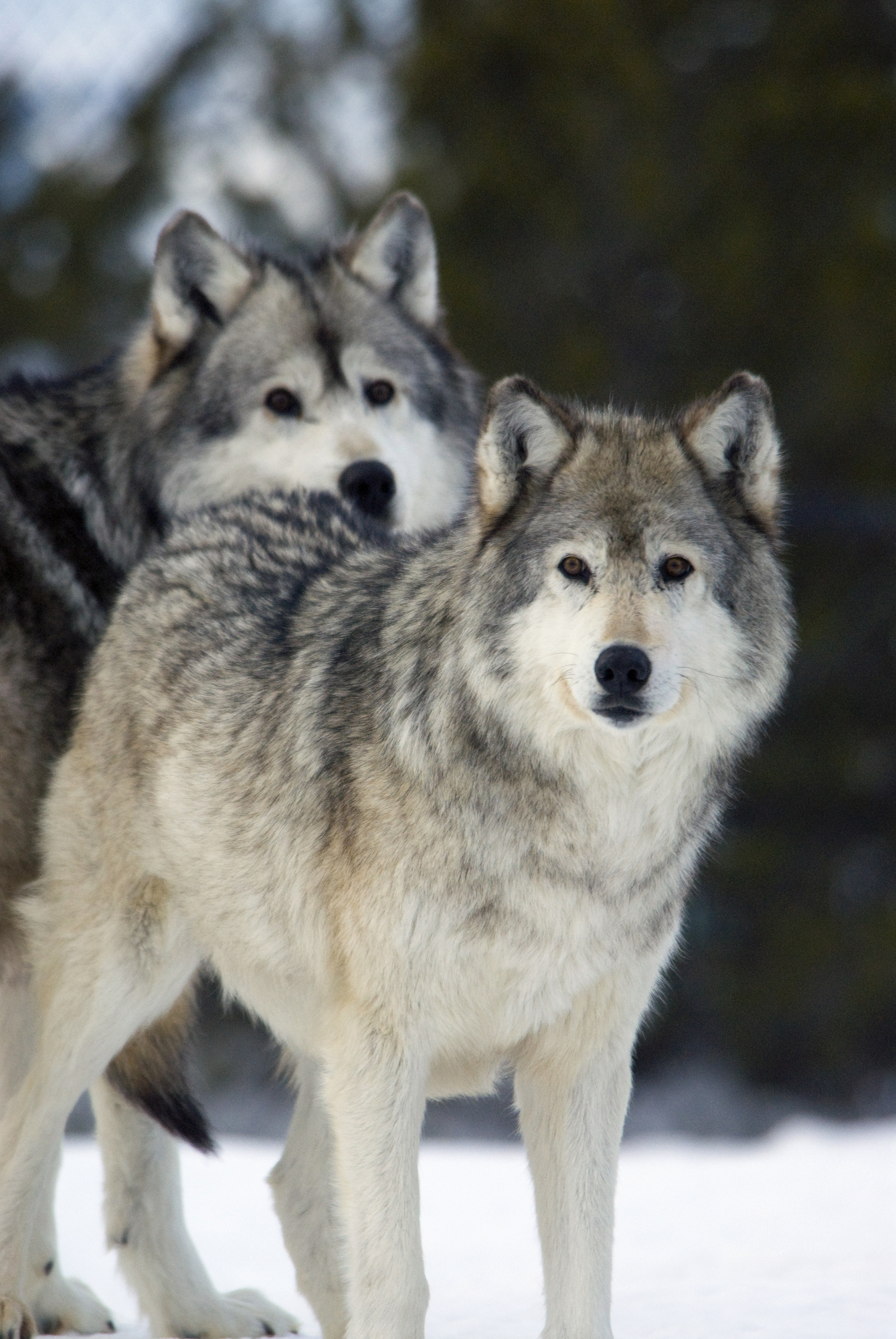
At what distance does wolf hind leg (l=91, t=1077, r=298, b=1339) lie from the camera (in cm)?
436

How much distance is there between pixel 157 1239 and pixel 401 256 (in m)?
3.11

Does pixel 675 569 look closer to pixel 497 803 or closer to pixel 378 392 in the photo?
pixel 497 803

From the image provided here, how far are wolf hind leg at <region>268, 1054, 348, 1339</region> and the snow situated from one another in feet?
0.89

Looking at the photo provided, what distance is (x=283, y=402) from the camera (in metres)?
4.93

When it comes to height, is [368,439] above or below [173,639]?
above

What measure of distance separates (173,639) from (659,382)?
8.06 m

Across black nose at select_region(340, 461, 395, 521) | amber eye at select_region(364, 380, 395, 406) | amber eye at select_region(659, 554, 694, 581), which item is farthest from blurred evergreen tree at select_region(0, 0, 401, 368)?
amber eye at select_region(659, 554, 694, 581)

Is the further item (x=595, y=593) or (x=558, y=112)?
(x=558, y=112)

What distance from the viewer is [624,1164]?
6.65 metres

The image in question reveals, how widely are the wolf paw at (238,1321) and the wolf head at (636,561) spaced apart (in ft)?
7.00

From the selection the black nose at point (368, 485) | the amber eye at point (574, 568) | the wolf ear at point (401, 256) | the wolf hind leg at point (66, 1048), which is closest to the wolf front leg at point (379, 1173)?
the wolf hind leg at point (66, 1048)

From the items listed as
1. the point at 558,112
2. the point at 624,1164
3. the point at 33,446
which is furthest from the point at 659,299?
the point at 33,446

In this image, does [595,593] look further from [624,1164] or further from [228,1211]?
[624,1164]

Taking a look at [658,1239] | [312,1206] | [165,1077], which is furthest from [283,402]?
[658,1239]
